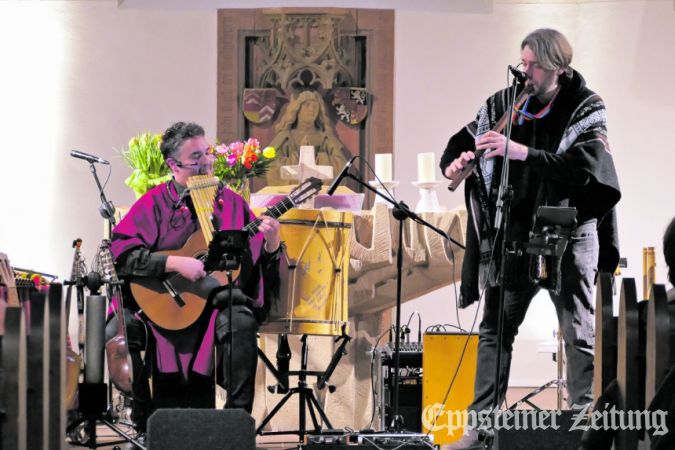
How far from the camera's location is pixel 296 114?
9.74m

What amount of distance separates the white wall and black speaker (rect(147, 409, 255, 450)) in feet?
18.7

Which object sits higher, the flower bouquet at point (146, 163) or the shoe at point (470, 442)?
the flower bouquet at point (146, 163)

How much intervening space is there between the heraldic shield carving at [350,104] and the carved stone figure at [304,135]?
12 cm

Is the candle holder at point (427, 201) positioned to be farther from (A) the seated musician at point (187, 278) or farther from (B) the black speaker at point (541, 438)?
(B) the black speaker at point (541, 438)

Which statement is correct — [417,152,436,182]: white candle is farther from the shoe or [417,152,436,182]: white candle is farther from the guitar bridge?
the shoe

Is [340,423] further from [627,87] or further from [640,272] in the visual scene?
[627,87]

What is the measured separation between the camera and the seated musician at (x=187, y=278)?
5.39 m

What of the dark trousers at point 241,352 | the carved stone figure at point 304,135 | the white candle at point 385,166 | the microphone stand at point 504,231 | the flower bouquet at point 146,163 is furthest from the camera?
the carved stone figure at point 304,135

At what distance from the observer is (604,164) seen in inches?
192

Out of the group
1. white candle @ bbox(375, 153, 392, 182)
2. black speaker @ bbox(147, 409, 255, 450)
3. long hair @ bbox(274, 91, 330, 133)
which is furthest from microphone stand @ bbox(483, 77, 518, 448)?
long hair @ bbox(274, 91, 330, 133)

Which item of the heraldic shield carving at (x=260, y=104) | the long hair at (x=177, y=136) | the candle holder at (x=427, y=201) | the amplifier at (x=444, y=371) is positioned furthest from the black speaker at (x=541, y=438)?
the heraldic shield carving at (x=260, y=104)

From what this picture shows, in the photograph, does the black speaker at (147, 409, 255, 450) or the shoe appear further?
the shoe

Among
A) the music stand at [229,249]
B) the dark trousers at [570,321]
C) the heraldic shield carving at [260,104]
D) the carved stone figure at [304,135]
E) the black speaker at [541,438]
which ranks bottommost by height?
the black speaker at [541,438]

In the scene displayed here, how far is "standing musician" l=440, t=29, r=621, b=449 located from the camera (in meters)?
4.75
